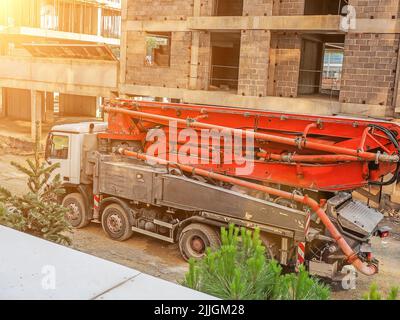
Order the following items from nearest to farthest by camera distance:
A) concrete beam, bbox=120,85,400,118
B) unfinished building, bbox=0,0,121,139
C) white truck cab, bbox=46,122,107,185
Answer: white truck cab, bbox=46,122,107,185 < concrete beam, bbox=120,85,400,118 < unfinished building, bbox=0,0,121,139

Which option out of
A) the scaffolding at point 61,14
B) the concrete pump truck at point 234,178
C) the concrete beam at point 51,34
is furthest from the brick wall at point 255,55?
the scaffolding at point 61,14

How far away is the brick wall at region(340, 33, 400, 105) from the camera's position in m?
17.1

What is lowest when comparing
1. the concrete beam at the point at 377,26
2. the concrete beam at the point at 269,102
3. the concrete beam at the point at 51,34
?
the concrete beam at the point at 269,102

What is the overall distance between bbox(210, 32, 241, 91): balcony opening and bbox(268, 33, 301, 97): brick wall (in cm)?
337

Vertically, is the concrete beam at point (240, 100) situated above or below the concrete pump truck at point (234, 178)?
above

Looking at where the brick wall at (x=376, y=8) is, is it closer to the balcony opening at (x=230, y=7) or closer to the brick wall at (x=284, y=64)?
the brick wall at (x=284, y=64)

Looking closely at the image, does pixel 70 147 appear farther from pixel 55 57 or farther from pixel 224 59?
pixel 224 59

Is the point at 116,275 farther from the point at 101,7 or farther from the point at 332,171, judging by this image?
the point at 101,7

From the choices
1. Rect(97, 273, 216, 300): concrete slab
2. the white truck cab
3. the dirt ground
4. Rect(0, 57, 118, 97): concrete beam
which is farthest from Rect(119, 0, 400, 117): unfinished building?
Rect(97, 273, 216, 300): concrete slab

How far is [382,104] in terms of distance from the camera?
686 inches

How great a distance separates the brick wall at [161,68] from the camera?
854 inches

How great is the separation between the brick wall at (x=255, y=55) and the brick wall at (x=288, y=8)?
0.34m

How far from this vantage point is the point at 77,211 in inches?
535

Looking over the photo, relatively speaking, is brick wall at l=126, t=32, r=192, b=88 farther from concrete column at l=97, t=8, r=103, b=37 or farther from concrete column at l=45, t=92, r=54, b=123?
concrete column at l=97, t=8, r=103, b=37
